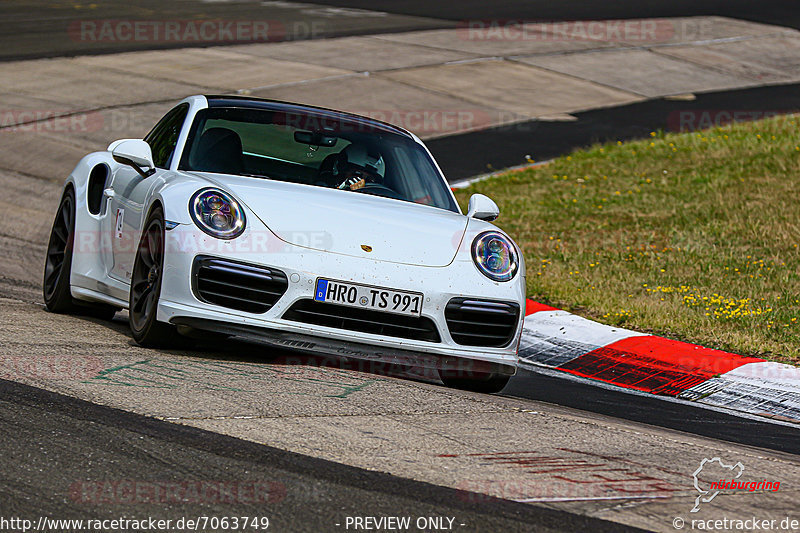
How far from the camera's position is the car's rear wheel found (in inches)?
280

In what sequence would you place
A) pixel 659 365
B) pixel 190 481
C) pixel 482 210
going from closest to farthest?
pixel 190 481
pixel 482 210
pixel 659 365

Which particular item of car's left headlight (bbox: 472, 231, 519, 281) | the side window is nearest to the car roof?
the side window

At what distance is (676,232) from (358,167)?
14.9 feet

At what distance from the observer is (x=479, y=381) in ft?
20.1

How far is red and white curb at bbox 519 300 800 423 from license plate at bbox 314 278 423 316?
6.49 feet

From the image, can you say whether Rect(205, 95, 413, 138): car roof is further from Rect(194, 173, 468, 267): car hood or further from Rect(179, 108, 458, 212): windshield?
Rect(194, 173, 468, 267): car hood

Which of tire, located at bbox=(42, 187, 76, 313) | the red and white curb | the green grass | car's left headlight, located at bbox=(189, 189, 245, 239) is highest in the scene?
car's left headlight, located at bbox=(189, 189, 245, 239)

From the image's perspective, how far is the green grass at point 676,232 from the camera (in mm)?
8070

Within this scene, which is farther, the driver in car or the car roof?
the car roof

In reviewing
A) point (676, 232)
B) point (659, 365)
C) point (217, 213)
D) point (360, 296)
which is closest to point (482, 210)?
point (360, 296)

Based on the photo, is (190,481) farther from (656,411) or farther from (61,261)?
(61,261)

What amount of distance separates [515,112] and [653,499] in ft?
45.1

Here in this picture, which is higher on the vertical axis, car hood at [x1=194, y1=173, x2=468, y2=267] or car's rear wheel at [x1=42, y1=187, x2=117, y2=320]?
car hood at [x1=194, y1=173, x2=468, y2=267]

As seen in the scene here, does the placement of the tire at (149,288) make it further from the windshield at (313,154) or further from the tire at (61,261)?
the tire at (61,261)
